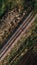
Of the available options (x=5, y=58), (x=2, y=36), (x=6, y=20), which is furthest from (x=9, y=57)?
(x=6, y=20)

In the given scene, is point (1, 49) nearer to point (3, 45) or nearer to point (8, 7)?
point (3, 45)

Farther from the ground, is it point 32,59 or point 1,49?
point 1,49

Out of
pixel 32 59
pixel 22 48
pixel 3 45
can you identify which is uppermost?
pixel 3 45

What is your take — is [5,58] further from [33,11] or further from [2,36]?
[33,11]

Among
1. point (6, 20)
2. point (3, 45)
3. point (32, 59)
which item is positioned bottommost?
point (32, 59)

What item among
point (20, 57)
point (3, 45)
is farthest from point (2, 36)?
point (20, 57)

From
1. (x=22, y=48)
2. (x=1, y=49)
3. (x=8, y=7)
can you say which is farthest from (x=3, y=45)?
(x=8, y=7)

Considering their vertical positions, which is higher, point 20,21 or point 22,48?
point 20,21

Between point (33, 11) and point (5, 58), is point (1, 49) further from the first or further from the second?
point (33, 11)
